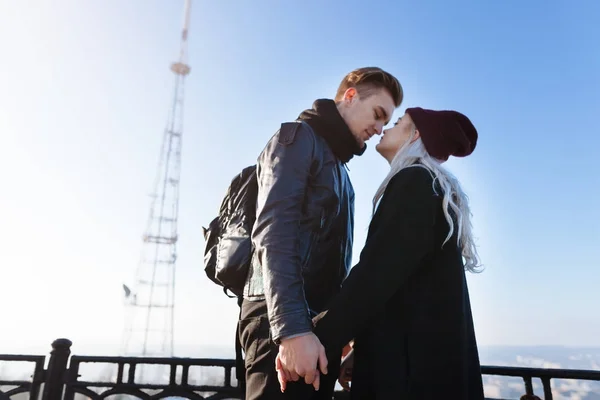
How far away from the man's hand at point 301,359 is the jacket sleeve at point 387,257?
0.05 m

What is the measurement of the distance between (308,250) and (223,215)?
499 millimetres

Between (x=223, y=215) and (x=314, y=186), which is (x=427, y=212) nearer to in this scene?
(x=314, y=186)

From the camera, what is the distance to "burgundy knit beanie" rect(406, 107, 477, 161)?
1816mm

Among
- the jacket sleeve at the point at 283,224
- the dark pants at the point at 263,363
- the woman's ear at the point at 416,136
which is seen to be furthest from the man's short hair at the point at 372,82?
the dark pants at the point at 263,363

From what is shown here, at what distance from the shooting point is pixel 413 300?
1.50 m

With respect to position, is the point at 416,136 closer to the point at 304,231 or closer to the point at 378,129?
the point at 378,129

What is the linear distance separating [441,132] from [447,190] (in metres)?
0.36

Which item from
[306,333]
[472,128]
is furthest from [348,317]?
[472,128]

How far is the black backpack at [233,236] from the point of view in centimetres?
171

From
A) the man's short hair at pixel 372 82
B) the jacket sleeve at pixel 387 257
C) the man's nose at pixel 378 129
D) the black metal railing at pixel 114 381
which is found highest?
the man's short hair at pixel 372 82

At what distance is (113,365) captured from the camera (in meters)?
3.43

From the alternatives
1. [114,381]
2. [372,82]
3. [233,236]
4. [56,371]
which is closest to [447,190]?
[372,82]

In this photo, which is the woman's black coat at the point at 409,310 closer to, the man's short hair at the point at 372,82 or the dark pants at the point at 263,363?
the dark pants at the point at 263,363

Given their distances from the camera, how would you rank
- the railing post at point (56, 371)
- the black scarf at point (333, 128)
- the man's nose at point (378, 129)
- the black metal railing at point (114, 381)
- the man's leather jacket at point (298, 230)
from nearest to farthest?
the man's leather jacket at point (298, 230) < the black scarf at point (333, 128) < the man's nose at point (378, 129) < the black metal railing at point (114, 381) < the railing post at point (56, 371)
